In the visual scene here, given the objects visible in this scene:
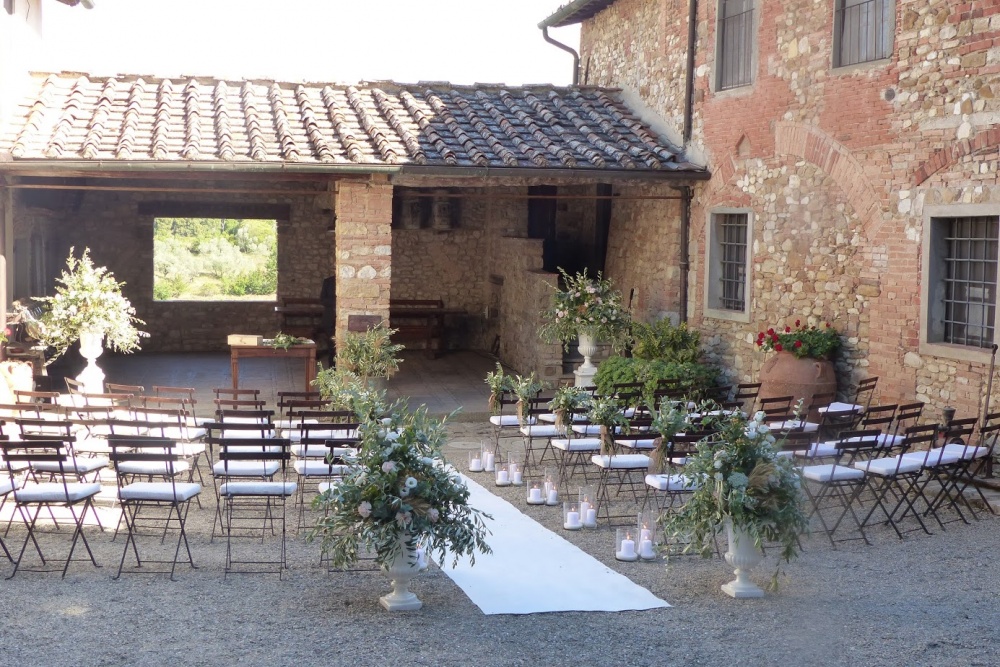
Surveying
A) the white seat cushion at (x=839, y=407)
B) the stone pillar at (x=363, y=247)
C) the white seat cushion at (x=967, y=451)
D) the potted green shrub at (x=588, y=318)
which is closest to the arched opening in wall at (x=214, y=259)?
the stone pillar at (x=363, y=247)

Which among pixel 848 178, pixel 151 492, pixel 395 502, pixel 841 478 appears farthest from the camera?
pixel 848 178

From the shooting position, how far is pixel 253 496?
312 inches

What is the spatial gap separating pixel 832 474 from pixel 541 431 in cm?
300

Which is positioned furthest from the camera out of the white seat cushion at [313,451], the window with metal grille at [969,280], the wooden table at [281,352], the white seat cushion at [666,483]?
the wooden table at [281,352]

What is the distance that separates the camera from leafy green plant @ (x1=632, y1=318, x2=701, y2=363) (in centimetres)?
1310

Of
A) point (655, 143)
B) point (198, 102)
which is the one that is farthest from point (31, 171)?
point (655, 143)

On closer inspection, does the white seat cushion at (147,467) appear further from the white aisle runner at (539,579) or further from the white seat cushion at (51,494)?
the white aisle runner at (539,579)

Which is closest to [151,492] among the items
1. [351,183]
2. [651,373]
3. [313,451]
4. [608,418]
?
[313,451]

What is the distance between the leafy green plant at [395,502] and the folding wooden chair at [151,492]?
122 centimetres

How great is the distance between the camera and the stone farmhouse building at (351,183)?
40.4ft

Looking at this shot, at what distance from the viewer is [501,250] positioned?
1773 cm

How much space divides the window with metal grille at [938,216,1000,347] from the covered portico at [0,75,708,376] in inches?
160

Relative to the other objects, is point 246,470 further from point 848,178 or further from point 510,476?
point 848,178

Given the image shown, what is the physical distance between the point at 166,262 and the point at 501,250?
36.2ft
